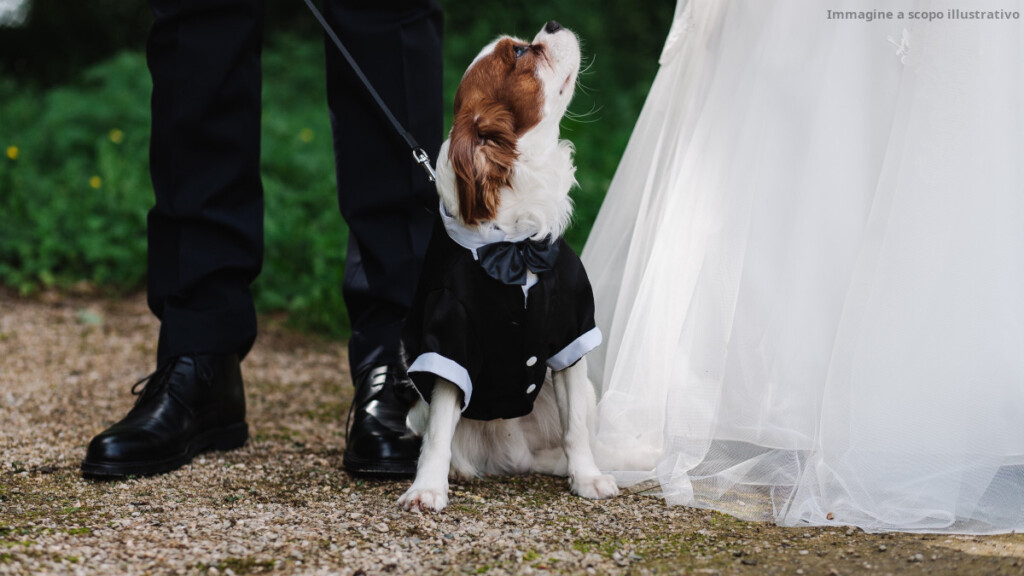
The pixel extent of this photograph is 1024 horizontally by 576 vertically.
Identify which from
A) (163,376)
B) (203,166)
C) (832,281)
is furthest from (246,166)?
(832,281)

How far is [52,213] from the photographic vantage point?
5164 mm

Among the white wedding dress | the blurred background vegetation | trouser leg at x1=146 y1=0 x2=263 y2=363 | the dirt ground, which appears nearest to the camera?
A: the dirt ground

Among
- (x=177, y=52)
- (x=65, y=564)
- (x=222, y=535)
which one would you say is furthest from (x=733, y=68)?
(x=65, y=564)

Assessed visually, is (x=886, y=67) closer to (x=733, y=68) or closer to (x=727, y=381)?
(x=733, y=68)

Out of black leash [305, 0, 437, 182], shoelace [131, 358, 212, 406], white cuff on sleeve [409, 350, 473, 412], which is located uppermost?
black leash [305, 0, 437, 182]

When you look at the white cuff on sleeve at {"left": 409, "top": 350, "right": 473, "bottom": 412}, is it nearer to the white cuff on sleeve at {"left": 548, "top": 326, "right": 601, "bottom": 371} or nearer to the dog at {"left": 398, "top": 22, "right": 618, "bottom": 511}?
the dog at {"left": 398, "top": 22, "right": 618, "bottom": 511}

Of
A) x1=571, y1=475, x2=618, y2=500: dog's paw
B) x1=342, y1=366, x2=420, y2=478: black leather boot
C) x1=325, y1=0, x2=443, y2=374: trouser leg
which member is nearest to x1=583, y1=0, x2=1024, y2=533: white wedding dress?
x1=571, y1=475, x2=618, y2=500: dog's paw

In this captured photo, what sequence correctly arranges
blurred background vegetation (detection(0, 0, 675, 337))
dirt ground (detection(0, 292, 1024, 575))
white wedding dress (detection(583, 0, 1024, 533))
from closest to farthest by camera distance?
dirt ground (detection(0, 292, 1024, 575)) < white wedding dress (detection(583, 0, 1024, 533)) < blurred background vegetation (detection(0, 0, 675, 337))

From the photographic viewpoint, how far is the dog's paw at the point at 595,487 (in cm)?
217

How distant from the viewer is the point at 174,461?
2.41 meters

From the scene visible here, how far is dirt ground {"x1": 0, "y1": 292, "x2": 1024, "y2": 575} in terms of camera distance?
5.58 ft

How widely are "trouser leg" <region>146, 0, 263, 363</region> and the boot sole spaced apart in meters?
0.24

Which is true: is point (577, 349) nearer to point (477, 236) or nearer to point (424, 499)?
point (477, 236)

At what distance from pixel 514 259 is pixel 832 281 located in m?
0.77
